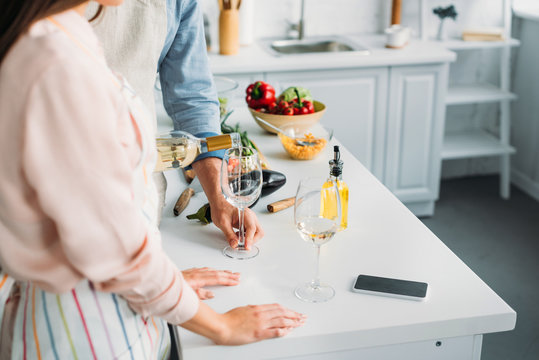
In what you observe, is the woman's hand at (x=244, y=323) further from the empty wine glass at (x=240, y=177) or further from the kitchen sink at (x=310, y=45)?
the kitchen sink at (x=310, y=45)

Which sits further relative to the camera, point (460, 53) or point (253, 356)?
point (460, 53)

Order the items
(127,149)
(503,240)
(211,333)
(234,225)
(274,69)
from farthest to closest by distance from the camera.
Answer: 1. (503,240)
2. (274,69)
3. (234,225)
4. (211,333)
5. (127,149)

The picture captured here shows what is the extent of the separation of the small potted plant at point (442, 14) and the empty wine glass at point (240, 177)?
2.59 meters

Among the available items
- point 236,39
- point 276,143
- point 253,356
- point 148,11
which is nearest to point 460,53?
point 236,39

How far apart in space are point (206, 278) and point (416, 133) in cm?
244

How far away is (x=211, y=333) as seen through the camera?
3.38 feet

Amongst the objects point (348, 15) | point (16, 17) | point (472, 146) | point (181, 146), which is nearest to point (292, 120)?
point (181, 146)

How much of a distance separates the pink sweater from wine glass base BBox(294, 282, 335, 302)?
1.22ft

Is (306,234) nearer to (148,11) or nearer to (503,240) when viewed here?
(148,11)

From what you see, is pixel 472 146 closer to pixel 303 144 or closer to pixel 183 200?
pixel 303 144

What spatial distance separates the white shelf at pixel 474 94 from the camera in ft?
11.5

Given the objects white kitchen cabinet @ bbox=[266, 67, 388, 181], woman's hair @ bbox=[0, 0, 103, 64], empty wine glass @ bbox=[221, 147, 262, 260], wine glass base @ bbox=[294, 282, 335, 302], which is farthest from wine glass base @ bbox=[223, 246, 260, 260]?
white kitchen cabinet @ bbox=[266, 67, 388, 181]

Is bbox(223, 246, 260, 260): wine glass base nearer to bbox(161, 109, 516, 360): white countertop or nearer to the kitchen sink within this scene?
bbox(161, 109, 516, 360): white countertop

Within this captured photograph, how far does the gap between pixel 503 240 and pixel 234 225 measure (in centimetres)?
232
